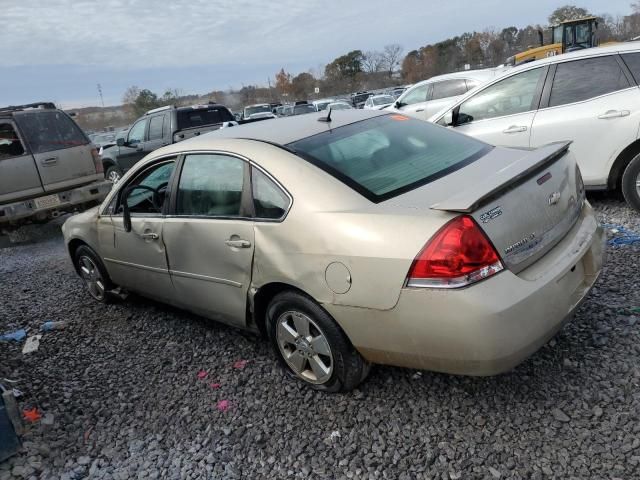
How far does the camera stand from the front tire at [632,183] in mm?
4770

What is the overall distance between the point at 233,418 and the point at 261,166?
1470 mm

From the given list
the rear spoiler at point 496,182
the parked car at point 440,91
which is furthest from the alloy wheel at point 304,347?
the parked car at point 440,91

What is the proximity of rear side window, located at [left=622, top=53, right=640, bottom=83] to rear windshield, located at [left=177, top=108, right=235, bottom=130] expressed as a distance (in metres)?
8.51

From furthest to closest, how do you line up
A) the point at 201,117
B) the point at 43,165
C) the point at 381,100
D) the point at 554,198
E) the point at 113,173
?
the point at 381,100 < the point at 113,173 < the point at 201,117 < the point at 43,165 < the point at 554,198

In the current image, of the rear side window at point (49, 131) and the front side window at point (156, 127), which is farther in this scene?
the front side window at point (156, 127)

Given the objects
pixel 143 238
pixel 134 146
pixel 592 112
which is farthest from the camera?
pixel 134 146

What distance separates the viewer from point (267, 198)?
293 centimetres

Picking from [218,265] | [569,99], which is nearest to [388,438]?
[218,265]

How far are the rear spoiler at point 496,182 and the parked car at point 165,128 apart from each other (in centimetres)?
847

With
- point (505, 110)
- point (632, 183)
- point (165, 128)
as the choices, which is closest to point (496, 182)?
point (632, 183)

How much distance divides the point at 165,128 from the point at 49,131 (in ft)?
11.1

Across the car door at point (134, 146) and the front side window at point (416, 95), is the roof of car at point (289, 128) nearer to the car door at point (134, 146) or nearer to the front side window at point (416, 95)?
the front side window at point (416, 95)

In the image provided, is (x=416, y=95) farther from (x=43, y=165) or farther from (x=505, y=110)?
(x=43, y=165)

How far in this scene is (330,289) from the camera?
2.56m
